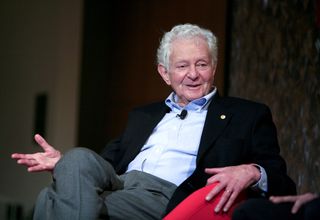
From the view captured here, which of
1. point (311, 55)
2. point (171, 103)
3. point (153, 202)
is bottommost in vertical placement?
point (153, 202)

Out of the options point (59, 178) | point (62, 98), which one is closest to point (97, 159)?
point (59, 178)

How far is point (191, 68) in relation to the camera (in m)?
2.23

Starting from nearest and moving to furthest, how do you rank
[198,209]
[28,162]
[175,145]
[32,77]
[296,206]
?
[296,206]
[198,209]
[28,162]
[175,145]
[32,77]

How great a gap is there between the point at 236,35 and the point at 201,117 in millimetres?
1521

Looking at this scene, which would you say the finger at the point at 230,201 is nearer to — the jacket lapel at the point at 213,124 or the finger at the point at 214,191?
the finger at the point at 214,191

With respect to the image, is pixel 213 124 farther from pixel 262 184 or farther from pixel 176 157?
pixel 262 184

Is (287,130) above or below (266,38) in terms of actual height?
below

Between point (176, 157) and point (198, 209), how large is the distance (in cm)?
43

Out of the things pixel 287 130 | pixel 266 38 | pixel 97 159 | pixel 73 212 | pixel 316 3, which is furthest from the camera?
pixel 266 38

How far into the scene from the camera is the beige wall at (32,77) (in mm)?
→ 4324

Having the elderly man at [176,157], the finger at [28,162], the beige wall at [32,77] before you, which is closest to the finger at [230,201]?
the elderly man at [176,157]

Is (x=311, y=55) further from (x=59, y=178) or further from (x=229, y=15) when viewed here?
(x=59, y=178)

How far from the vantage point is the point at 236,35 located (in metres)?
3.61

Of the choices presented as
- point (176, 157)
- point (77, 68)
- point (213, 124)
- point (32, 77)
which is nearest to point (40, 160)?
point (176, 157)
